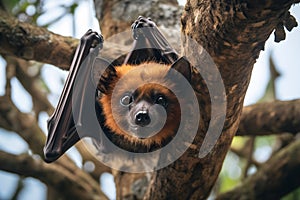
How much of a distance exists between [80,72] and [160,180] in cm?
121

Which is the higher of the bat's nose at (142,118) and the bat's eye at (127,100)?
the bat's nose at (142,118)

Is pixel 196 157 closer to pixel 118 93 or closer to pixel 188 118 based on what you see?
pixel 188 118

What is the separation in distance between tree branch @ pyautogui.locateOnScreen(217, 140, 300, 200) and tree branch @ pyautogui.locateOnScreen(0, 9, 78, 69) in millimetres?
2291

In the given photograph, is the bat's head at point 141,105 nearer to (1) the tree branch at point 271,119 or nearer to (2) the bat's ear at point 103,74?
(2) the bat's ear at point 103,74

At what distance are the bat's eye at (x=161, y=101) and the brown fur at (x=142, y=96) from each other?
0.04 m

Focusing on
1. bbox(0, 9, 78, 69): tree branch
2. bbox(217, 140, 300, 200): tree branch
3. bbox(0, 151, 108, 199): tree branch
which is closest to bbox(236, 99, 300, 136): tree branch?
bbox(217, 140, 300, 200): tree branch

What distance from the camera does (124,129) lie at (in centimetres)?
455

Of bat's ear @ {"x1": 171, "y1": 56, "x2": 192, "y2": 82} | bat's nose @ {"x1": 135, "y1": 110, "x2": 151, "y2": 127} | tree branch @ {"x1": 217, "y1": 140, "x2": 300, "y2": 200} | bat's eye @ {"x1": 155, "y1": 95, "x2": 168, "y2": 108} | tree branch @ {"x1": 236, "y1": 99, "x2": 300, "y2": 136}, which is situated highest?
bat's ear @ {"x1": 171, "y1": 56, "x2": 192, "y2": 82}

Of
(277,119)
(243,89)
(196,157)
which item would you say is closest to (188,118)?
(196,157)

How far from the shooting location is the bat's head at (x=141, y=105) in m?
4.09

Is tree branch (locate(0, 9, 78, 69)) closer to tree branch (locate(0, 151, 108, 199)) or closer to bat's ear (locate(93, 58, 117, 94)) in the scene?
bat's ear (locate(93, 58, 117, 94))

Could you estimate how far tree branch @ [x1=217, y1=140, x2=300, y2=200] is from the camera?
16.8 ft

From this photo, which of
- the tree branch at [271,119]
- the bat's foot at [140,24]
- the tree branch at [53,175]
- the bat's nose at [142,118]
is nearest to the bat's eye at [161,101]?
the bat's nose at [142,118]

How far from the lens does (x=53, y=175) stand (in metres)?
5.29
